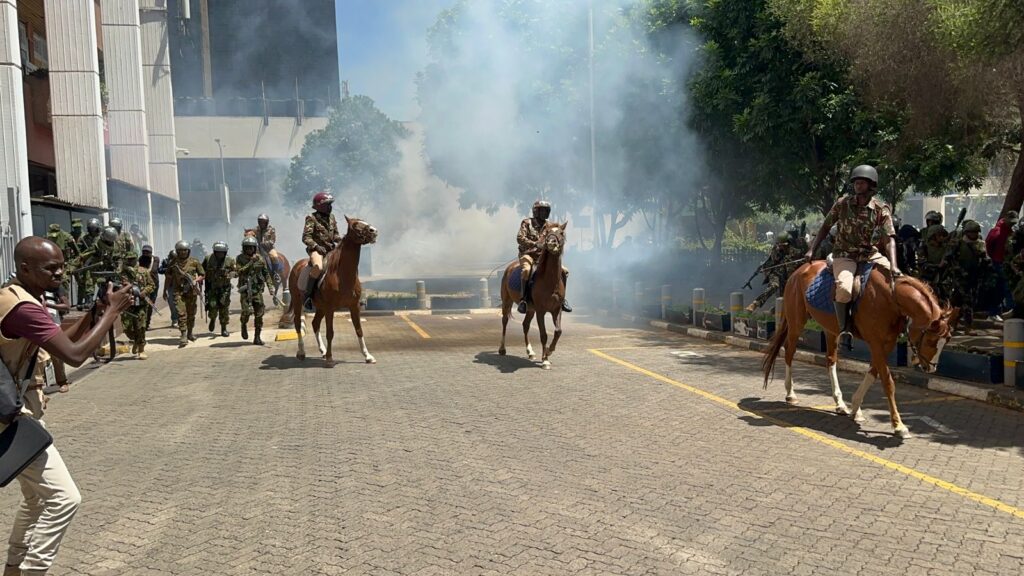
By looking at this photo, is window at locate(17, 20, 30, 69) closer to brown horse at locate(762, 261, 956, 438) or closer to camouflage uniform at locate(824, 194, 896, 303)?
camouflage uniform at locate(824, 194, 896, 303)

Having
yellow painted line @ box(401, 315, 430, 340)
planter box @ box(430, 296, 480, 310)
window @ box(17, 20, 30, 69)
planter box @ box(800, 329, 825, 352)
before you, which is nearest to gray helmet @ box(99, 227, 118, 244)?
yellow painted line @ box(401, 315, 430, 340)

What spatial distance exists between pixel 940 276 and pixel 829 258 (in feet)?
26.4

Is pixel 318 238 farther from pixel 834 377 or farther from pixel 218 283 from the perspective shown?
pixel 834 377

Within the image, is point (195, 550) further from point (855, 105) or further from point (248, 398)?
point (855, 105)

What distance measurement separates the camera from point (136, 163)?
3125 cm

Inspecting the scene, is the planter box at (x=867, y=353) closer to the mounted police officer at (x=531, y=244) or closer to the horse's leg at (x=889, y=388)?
the horse's leg at (x=889, y=388)

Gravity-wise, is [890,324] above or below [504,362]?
above

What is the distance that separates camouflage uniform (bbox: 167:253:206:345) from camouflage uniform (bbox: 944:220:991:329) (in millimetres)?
14563

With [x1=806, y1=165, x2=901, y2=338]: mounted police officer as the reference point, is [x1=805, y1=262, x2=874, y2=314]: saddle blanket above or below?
below

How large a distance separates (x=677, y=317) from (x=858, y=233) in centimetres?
1008

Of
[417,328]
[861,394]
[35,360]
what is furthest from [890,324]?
[417,328]

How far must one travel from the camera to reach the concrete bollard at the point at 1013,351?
9289mm

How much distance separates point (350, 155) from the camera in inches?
2071

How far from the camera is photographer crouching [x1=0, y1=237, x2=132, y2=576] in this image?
12.5 feet
